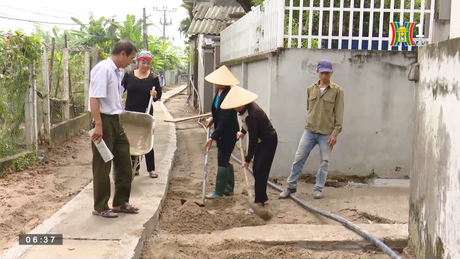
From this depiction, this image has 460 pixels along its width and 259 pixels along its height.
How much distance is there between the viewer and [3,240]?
15.0 feet

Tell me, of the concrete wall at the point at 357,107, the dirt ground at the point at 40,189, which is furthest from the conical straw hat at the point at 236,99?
the dirt ground at the point at 40,189

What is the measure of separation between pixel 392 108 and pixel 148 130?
3.70 meters

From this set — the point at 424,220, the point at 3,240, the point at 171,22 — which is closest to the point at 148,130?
the point at 3,240

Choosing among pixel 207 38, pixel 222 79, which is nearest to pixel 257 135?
pixel 222 79

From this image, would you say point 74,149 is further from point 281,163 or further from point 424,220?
point 424,220

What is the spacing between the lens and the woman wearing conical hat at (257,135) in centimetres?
548

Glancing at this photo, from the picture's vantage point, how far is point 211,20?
17.0 meters

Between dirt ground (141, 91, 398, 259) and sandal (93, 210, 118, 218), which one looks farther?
sandal (93, 210, 118, 218)

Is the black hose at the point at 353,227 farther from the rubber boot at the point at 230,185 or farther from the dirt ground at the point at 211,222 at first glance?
A: the rubber boot at the point at 230,185

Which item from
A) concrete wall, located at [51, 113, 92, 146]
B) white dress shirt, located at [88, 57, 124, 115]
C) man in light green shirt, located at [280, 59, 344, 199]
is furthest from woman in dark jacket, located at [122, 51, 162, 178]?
concrete wall, located at [51, 113, 92, 146]

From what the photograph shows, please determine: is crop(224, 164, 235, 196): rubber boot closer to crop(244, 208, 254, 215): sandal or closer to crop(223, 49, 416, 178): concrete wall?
crop(244, 208, 254, 215): sandal

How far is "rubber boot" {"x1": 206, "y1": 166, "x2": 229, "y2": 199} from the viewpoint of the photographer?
19.8 feet

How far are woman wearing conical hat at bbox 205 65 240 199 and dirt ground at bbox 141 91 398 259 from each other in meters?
0.27
